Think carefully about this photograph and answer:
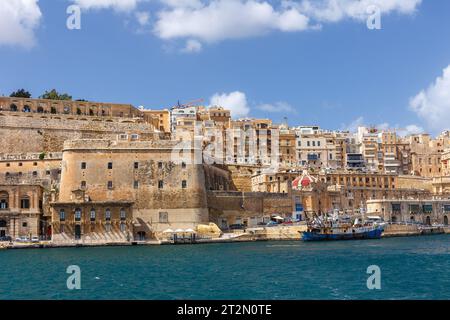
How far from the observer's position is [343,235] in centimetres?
5428

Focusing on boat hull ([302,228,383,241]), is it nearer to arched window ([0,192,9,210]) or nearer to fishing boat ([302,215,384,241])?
fishing boat ([302,215,384,241])

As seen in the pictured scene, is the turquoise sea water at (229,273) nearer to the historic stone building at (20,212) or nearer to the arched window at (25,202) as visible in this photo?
the historic stone building at (20,212)

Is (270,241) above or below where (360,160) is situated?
below

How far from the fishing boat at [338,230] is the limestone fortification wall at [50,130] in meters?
19.2

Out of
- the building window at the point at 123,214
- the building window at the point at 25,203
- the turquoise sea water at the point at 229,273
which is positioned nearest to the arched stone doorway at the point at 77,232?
the building window at the point at 123,214

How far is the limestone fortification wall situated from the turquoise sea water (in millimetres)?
23324

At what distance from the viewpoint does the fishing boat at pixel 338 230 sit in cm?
5262

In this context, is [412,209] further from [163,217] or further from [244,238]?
[163,217]

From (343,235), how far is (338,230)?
0.63 metres

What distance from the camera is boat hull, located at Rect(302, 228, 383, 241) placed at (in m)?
52.2
